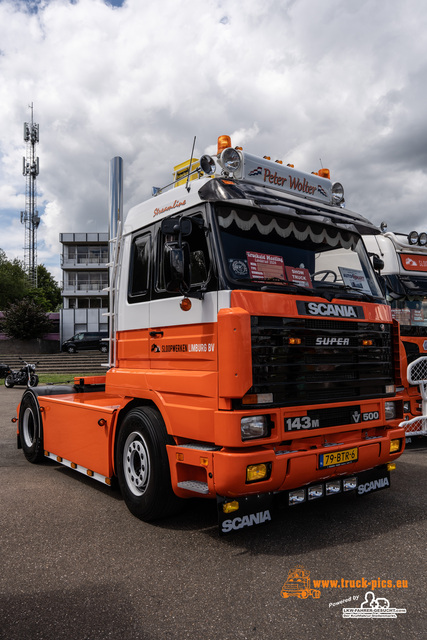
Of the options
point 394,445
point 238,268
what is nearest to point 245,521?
point 394,445

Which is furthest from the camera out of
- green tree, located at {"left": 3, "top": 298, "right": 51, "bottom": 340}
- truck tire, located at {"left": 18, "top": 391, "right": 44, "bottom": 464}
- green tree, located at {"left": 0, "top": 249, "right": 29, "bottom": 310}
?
green tree, located at {"left": 0, "top": 249, "right": 29, "bottom": 310}

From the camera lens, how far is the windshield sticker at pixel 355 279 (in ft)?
16.3

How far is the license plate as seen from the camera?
4109 mm

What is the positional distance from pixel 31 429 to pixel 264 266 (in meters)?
4.72

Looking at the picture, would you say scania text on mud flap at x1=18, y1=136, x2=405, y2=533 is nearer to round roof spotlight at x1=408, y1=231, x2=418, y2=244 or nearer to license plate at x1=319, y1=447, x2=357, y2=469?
license plate at x1=319, y1=447, x2=357, y2=469

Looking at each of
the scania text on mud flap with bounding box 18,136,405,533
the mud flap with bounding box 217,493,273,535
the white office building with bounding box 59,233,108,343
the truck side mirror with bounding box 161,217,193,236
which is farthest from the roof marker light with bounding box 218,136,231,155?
the white office building with bounding box 59,233,108,343

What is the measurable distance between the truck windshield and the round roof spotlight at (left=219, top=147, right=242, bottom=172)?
0.53 metres

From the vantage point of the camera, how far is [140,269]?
5.22m

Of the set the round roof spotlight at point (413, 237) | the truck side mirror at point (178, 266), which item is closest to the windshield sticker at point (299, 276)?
the truck side mirror at point (178, 266)

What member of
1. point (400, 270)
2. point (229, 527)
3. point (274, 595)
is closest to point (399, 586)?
point (274, 595)

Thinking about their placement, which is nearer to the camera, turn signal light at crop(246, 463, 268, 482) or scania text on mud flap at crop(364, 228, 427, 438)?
turn signal light at crop(246, 463, 268, 482)

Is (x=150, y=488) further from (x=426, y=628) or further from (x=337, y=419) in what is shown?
(x=426, y=628)

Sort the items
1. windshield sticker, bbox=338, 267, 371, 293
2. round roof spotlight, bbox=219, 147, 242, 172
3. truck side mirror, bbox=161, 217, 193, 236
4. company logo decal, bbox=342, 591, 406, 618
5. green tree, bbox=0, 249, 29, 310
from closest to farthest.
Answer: company logo decal, bbox=342, 591, 406, 618, truck side mirror, bbox=161, 217, 193, 236, round roof spotlight, bbox=219, 147, 242, 172, windshield sticker, bbox=338, 267, 371, 293, green tree, bbox=0, 249, 29, 310

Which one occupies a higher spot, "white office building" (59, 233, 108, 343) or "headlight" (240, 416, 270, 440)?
"white office building" (59, 233, 108, 343)
